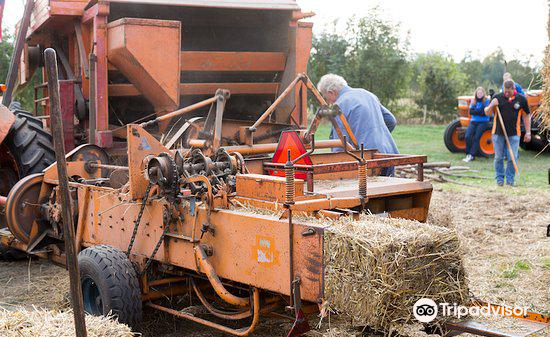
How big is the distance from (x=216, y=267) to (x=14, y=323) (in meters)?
1.26

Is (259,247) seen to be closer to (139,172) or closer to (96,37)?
(139,172)

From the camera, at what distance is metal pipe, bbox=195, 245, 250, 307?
425 cm

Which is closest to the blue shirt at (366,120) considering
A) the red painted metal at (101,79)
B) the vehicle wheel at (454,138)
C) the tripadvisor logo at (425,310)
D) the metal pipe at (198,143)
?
the metal pipe at (198,143)

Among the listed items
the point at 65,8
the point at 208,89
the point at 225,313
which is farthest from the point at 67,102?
the point at 225,313

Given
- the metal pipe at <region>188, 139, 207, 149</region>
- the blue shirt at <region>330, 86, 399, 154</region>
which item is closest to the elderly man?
the blue shirt at <region>330, 86, 399, 154</region>

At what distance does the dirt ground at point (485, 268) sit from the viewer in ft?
16.8

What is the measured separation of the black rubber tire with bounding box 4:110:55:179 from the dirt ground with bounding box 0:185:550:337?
97cm

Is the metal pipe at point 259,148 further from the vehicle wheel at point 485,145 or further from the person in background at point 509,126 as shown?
the vehicle wheel at point 485,145

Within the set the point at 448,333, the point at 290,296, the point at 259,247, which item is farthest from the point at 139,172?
the point at 448,333

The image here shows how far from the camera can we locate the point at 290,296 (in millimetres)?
3805

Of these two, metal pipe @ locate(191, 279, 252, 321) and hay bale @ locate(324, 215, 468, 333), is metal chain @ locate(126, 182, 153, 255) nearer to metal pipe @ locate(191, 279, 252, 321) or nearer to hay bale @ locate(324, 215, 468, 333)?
metal pipe @ locate(191, 279, 252, 321)

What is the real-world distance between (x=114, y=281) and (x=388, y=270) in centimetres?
198

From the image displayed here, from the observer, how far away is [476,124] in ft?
52.4

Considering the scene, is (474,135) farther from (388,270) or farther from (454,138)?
(388,270)
